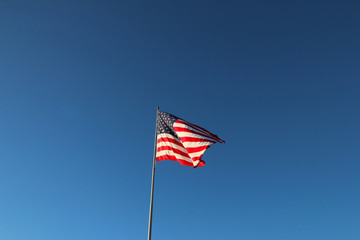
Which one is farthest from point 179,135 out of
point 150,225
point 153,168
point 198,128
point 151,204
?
point 150,225

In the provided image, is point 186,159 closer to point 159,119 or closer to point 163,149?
point 163,149

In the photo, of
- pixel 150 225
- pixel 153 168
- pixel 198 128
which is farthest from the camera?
pixel 198 128

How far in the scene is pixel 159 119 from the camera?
22.4 metres

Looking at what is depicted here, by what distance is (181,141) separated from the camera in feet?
69.8

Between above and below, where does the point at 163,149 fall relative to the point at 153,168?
above

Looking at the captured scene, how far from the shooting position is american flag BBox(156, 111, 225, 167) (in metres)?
20.5

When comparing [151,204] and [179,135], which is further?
[179,135]

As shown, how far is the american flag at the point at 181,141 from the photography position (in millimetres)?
A: 20484

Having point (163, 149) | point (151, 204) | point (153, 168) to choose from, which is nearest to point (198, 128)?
point (163, 149)

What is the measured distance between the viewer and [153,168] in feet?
65.1

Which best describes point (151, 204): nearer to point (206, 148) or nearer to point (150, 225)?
point (150, 225)

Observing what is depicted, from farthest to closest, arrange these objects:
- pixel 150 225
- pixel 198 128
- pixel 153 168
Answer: pixel 198 128
pixel 153 168
pixel 150 225

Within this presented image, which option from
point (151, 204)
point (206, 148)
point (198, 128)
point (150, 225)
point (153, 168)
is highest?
point (198, 128)

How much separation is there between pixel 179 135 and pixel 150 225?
267 inches
